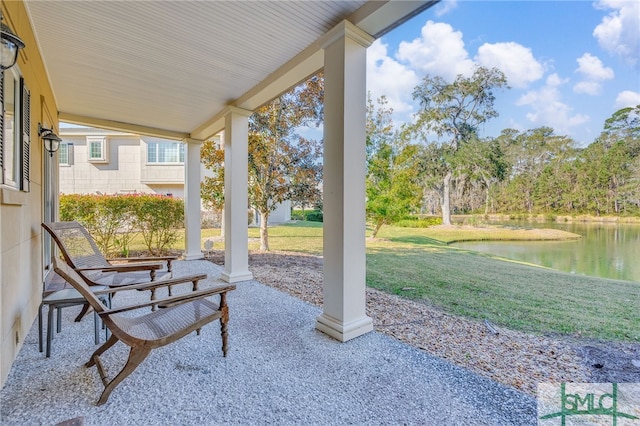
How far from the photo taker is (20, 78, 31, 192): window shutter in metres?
2.39

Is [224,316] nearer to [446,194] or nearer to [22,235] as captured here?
[22,235]

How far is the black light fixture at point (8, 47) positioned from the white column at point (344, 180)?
2159 mm

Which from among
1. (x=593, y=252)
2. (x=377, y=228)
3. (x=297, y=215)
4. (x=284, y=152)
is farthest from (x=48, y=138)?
(x=297, y=215)

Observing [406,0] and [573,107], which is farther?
[573,107]

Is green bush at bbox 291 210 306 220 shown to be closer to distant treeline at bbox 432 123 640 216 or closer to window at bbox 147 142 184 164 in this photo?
window at bbox 147 142 184 164

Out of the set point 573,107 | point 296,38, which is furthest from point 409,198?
point 296,38

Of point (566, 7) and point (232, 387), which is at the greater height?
point (566, 7)

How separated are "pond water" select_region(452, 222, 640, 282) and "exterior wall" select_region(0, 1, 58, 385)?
8.38 metres

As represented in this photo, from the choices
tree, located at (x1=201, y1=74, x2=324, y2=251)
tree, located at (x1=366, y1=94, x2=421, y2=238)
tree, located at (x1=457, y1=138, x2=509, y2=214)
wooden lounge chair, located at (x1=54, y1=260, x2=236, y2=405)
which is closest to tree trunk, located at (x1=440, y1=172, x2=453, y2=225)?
tree, located at (x1=457, y1=138, x2=509, y2=214)

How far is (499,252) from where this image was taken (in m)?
8.06

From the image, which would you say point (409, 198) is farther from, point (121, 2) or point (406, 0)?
point (121, 2)

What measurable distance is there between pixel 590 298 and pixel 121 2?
23.1 ft

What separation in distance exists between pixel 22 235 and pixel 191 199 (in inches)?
158

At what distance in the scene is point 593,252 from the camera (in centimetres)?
592
